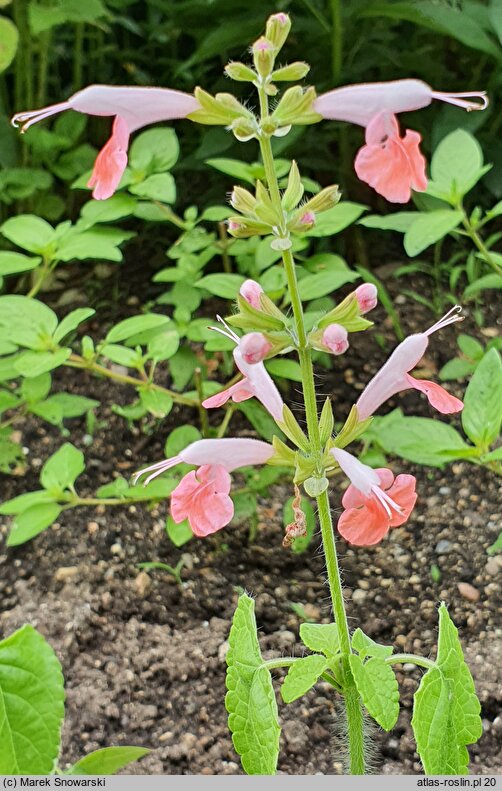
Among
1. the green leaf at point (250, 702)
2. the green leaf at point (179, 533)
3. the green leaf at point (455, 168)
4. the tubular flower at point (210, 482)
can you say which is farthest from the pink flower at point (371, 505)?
the green leaf at point (455, 168)

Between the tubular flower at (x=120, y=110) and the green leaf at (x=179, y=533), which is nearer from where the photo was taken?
the tubular flower at (x=120, y=110)

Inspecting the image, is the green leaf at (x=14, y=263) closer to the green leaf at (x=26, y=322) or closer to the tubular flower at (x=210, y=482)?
the green leaf at (x=26, y=322)

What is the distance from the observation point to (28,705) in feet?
2.82

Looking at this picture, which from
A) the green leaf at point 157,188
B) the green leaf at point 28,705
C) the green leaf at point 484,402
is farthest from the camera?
the green leaf at point 157,188

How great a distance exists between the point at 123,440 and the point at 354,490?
1.13 m

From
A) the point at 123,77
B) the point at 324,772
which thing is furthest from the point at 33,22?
the point at 324,772

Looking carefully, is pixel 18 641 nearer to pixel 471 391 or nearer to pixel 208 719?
pixel 208 719

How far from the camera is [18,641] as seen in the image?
87 cm

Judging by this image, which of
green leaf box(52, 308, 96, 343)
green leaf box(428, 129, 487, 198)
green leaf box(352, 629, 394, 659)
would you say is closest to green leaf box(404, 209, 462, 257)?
green leaf box(428, 129, 487, 198)

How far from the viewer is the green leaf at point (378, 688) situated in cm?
84

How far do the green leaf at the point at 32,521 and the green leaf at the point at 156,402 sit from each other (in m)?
0.21

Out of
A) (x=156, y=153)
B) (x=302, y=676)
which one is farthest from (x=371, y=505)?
(x=156, y=153)

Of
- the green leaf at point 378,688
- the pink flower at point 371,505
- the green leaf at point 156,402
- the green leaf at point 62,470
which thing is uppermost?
the pink flower at point 371,505

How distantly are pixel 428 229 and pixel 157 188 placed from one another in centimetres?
47
